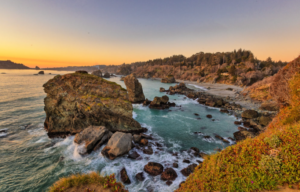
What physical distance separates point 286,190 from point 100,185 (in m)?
8.37

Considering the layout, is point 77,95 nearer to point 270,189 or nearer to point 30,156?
point 30,156

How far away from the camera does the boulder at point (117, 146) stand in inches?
511

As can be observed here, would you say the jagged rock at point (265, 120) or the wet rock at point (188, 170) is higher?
the jagged rock at point (265, 120)

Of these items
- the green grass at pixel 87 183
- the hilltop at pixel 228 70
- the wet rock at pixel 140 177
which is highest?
the hilltop at pixel 228 70

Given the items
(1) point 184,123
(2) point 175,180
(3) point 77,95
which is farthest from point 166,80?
(2) point 175,180

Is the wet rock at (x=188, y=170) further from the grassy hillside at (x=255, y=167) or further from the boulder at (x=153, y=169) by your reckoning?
the grassy hillside at (x=255, y=167)

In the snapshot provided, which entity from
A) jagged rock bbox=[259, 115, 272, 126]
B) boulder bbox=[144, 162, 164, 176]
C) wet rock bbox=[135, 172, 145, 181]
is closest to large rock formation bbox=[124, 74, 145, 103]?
boulder bbox=[144, 162, 164, 176]

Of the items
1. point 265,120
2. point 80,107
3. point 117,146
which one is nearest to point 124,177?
point 117,146

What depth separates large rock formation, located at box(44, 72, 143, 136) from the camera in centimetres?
1772

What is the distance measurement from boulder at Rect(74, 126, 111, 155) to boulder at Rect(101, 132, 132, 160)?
1763 mm

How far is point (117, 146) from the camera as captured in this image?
13.2m

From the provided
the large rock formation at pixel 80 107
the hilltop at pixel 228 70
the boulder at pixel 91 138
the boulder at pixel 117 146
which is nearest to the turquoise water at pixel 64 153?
the boulder at pixel 117 146

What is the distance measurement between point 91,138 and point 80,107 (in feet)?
18.3

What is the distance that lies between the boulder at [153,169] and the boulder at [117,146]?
10.5 ft
